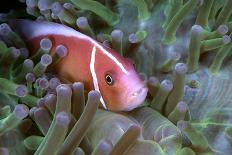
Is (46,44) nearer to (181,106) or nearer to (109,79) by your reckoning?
(109,79)

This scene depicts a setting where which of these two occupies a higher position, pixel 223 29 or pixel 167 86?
pixel 223 29

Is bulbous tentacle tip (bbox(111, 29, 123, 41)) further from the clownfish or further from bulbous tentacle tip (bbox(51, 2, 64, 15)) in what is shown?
bulbous tentacle tip (bbox(51, 2, 64, 15))

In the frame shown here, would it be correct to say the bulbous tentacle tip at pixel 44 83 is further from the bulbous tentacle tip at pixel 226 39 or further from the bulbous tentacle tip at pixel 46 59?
the bulbous tentacle tip at pixel 226 39

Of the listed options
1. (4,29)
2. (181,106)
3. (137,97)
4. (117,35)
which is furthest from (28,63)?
(181,106)

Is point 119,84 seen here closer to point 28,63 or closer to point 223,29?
point 28,63

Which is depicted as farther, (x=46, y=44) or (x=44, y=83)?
(x=46, y=44)

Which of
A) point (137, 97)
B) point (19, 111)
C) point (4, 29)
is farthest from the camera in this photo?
point (4, 29)

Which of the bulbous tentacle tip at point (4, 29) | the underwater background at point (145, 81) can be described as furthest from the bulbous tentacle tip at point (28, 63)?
the bulbous tentacle tip at point (4, 29)

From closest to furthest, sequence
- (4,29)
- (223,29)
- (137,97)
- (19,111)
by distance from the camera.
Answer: (19,111)
(137,97)
(223,29)
(4,29)
